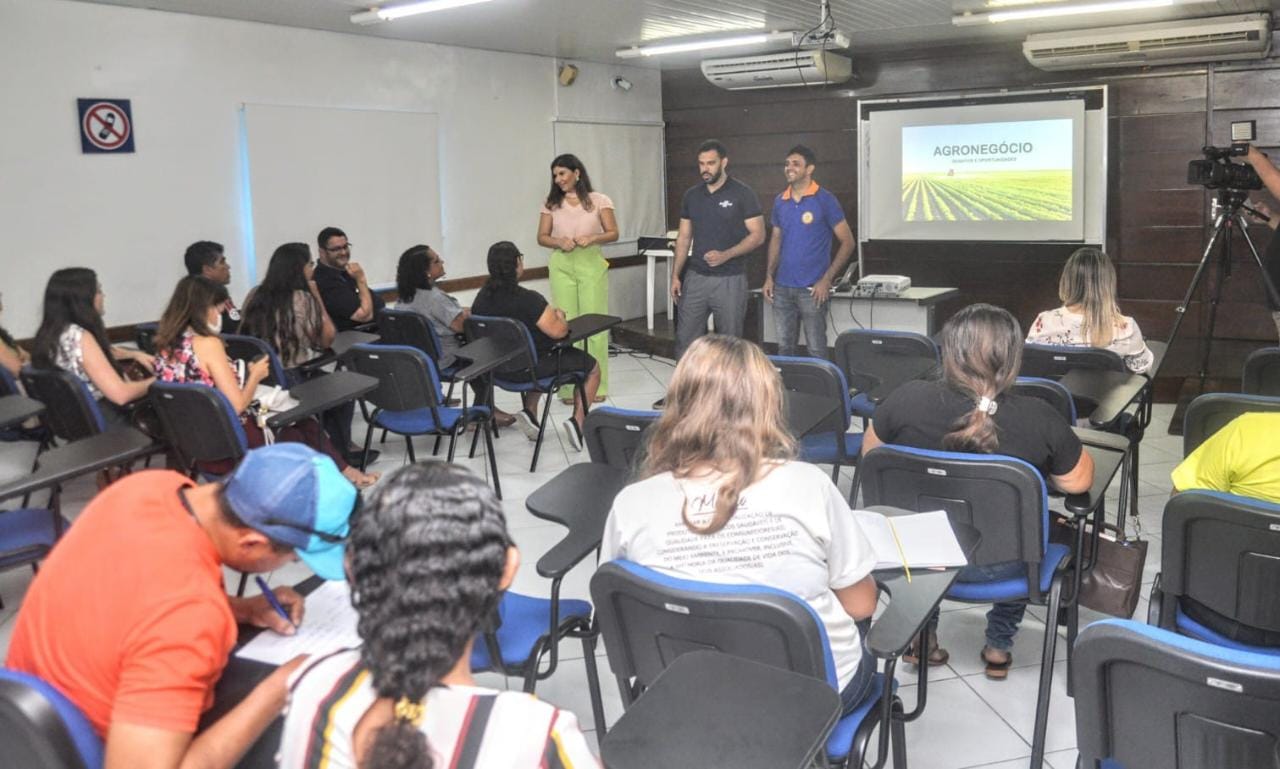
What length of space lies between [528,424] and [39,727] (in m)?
4.49

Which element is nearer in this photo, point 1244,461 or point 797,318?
point 1244,461

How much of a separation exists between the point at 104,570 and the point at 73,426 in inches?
113

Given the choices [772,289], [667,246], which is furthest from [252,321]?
[667,246]

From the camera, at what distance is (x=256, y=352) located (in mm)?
4594

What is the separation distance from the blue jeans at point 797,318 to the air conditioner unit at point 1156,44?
243cm

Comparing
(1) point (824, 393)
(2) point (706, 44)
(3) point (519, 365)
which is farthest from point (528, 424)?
(2) point (706, 44)

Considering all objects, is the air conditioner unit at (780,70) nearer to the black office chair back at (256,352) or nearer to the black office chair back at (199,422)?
the black office chair back at (256,352)

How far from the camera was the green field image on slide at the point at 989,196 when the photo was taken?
24.6 feet

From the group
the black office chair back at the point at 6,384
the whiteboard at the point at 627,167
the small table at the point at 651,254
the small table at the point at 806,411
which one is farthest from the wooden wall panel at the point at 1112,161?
the black office chair back at the point at 6,384

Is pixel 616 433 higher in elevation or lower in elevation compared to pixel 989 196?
lower

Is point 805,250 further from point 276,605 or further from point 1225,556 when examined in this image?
point 276,605

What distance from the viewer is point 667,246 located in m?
8.77

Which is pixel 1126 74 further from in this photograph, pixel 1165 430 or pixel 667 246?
pixel 667 246

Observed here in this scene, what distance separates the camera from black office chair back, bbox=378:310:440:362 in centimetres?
517
